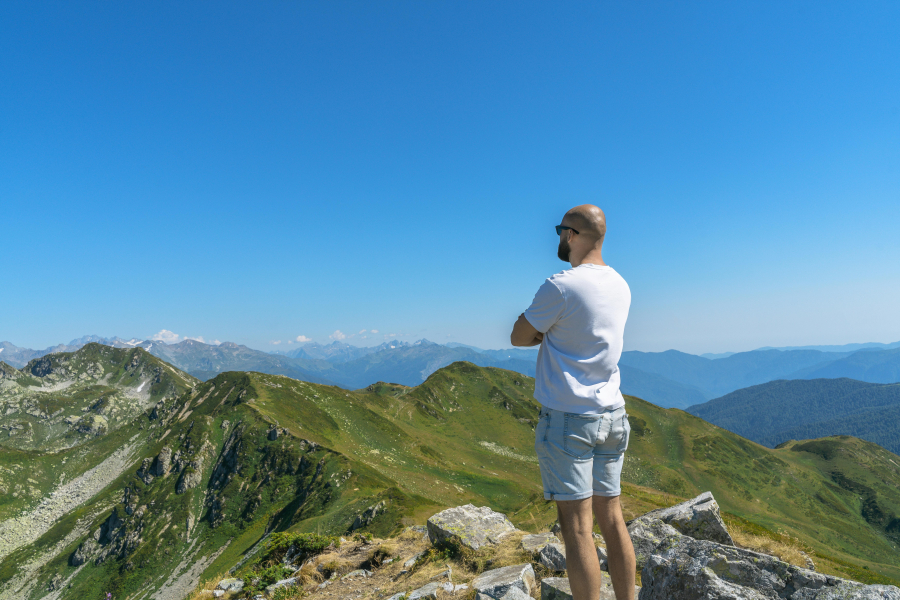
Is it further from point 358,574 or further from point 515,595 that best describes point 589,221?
point 358,574

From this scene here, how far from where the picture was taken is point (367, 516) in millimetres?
53688

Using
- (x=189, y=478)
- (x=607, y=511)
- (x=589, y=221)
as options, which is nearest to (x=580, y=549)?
(x=607, y=511)

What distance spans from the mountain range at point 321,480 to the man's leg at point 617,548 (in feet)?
109

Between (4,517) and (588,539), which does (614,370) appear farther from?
(4,517)

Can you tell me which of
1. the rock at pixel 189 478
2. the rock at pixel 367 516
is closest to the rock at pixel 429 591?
the rock at pixel 367 516

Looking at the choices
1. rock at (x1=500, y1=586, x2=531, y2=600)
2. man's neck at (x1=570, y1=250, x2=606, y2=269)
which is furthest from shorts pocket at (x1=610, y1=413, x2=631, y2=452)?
rock at (x1=500, y1=586, x2=531, y2=600)

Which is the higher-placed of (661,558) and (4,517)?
(661,558)

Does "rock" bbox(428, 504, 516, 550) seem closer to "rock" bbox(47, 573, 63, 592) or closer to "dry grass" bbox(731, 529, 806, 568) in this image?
"dry grass" bbox(731, 529, 806, 568)

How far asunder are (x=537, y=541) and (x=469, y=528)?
215 centimetres

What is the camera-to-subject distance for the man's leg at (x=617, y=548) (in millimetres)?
4867

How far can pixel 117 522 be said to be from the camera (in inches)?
4220

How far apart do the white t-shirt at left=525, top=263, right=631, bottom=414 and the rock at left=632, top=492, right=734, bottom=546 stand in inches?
256

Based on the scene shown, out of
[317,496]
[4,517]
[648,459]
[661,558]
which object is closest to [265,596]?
[661,558]

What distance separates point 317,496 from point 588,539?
79.9 metres
